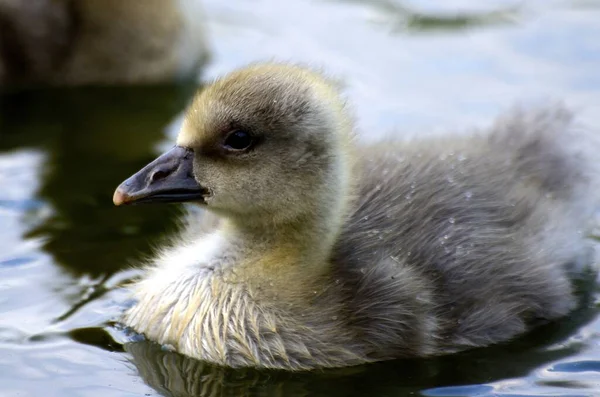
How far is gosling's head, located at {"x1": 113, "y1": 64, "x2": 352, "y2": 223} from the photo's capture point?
16.7 ft

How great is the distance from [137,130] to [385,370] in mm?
3172

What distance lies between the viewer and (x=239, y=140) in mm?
5121

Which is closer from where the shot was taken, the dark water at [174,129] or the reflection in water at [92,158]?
the dark water at [174,129]

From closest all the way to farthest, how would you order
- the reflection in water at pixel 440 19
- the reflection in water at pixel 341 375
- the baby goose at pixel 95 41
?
the reflection in water at pixel 341 375 → the baby goose at pixel 95 41 → the reflection in water at pixel 440 19

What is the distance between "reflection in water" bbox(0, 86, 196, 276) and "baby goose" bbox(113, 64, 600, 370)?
2.74 feet

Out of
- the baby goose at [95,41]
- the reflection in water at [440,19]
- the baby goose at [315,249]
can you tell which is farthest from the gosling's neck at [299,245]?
the reflection in water at [440,19]

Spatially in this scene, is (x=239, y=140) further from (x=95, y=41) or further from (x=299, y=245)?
(x=95, y=41)

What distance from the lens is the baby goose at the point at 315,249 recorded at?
511 centimetres

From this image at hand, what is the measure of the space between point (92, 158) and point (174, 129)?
2.00ft

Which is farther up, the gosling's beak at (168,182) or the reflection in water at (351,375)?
the gosling's beak at (168,182)

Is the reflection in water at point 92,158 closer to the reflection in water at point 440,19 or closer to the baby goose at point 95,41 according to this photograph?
the baby goose at point 95,41

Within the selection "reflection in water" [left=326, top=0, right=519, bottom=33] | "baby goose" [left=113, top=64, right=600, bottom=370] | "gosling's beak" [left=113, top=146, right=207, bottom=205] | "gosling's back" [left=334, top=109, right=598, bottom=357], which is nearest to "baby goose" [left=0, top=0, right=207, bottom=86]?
"reflection in water" [left=326, top=0, right=519, bottom=33]

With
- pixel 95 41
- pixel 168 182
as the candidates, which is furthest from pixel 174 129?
pixel 168 182

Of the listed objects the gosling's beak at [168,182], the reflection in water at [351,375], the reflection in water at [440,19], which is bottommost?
the reflection in water at [351,375]
